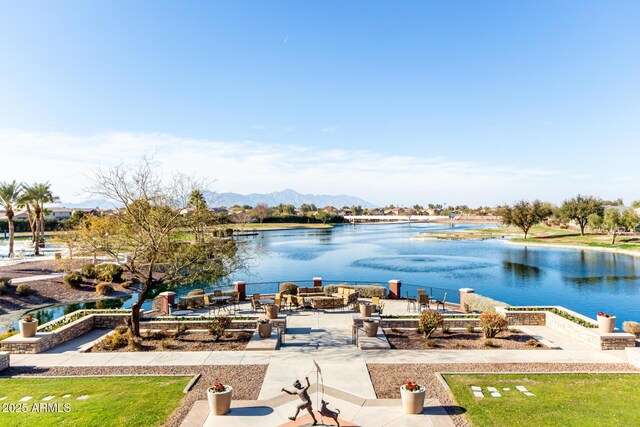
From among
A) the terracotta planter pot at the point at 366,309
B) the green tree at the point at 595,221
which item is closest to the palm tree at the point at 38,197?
the terracotta planter pot at the point at 366,309

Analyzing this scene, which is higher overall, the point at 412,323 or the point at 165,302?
the point at 165,302

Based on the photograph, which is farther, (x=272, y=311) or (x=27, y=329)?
(x=272, y=311)

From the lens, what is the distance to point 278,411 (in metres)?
9.88

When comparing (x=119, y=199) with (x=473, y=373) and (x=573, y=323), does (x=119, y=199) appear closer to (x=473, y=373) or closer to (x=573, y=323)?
(x=473, y=373)

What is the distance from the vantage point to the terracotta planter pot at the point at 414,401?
9.54m

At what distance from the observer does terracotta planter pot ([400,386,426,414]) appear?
9.54m

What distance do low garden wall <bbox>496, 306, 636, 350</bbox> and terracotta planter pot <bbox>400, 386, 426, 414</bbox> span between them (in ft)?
30.4

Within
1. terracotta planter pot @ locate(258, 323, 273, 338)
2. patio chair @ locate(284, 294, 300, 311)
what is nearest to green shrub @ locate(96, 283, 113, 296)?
patio chair @ locate(284, 294, 300, 311)

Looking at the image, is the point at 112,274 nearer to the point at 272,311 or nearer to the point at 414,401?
the point at 272,311

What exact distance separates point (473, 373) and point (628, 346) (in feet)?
23.0

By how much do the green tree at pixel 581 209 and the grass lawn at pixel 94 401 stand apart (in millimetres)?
92905

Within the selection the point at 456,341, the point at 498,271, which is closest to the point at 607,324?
the point at 456,341

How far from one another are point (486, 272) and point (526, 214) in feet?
156

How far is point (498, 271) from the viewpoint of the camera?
4606cm
